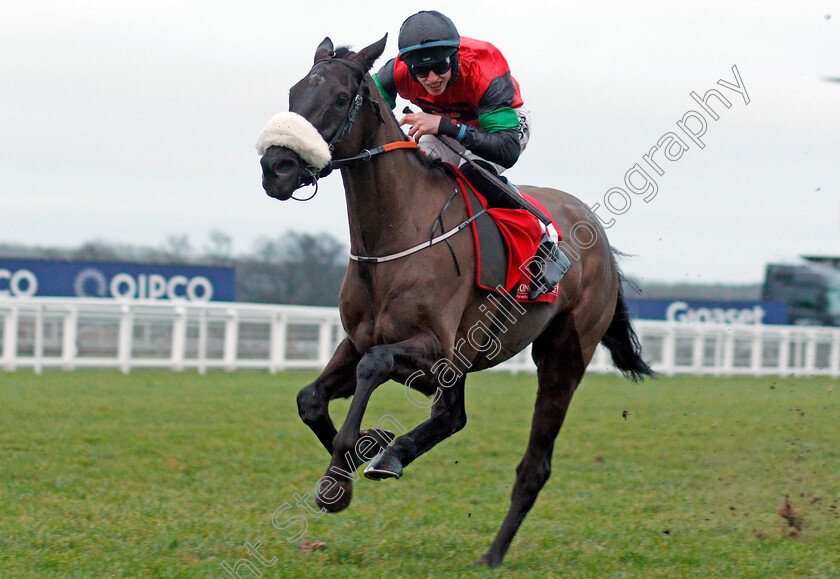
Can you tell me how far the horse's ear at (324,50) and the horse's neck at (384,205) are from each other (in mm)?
390

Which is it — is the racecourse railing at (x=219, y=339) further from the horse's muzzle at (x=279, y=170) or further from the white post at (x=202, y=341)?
the horse's muzzle at (x=279, y=170)

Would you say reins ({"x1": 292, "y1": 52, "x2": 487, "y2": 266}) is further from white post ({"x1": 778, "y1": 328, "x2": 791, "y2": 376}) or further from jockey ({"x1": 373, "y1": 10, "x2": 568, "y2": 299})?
white post ({"x1": 778, "y1": 328, "x2": 791, "y2": 376})

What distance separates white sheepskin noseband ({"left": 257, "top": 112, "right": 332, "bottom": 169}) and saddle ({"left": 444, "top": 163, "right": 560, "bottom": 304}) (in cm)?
99

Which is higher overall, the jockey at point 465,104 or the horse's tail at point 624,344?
the jockey at point 465,104

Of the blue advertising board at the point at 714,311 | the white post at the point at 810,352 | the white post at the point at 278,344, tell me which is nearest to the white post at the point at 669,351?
the blue advertising board at the point at 714,311

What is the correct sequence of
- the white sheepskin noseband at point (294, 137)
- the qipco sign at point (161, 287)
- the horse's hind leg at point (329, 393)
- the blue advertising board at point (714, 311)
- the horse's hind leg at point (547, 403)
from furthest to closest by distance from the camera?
the blue advertising board at point (714, 311) → the qipco sign at point (161, 287) → the horse's hind leg at point (547, 403) → the horse's hind leg at point (329, 393) → the white sheepskin noseband at point (294, 137)

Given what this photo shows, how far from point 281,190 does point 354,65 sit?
70cm

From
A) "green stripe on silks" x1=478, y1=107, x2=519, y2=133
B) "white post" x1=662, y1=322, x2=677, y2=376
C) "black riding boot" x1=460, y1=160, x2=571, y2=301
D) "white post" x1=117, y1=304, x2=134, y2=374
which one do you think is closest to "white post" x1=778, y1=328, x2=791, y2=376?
"white post" x1=662, y1=322, x2=677, y2=376

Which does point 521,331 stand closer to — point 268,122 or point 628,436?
point 268,122

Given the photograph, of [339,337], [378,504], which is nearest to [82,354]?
[339,337]

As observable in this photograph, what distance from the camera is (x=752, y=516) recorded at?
19.5ft

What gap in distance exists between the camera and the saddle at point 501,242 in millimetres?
4410

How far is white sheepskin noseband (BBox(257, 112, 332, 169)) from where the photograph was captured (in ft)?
11.8

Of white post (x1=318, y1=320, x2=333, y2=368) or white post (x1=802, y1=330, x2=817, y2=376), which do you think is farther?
white post (x1=802, y1=330, x2=817, y2=376)
